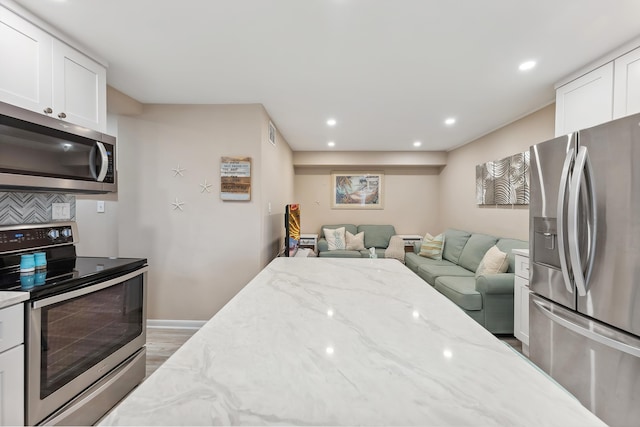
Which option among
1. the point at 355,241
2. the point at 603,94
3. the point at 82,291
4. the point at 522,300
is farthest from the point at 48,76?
the point at 355,241

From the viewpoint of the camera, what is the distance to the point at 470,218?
4.59 m

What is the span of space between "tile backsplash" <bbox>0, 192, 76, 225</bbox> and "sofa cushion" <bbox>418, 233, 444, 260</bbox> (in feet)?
15.4

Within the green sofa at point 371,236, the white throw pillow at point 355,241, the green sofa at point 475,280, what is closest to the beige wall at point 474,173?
the green sofa at point 475,280

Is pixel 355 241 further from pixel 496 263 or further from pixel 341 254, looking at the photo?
pixel 496 263

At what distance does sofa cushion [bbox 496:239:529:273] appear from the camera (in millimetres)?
3002

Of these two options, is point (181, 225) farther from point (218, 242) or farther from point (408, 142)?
point (408, 142)

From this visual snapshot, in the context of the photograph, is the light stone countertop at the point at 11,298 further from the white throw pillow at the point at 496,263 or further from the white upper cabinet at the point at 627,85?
the white throw pillow at the point at 496,263

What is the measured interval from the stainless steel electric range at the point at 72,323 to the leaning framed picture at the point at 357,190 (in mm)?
4343

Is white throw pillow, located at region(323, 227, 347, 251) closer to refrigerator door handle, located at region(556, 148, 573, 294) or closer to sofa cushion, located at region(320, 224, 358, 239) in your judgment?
sofa cushion, located at region(320, 224, 358, 239)

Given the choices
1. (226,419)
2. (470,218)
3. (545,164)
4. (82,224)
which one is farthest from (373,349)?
(470,218)

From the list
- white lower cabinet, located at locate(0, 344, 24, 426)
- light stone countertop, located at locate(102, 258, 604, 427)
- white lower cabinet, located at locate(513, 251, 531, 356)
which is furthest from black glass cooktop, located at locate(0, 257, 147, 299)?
white lower cabinet, located at locate(513, 251, 531, 356)

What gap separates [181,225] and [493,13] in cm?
314

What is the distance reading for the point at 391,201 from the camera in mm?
5918

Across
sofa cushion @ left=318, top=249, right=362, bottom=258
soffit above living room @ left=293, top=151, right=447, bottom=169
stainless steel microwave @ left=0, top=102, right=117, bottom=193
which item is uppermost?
soffit above living room @ left=293, top=151, right=447, bottom=169
